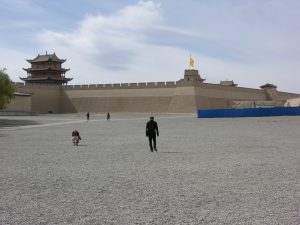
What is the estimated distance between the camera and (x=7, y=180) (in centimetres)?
787

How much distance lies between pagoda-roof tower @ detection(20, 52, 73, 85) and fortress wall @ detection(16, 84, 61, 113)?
142 inches

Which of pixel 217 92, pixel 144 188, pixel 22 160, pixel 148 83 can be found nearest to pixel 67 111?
pixel 148 83

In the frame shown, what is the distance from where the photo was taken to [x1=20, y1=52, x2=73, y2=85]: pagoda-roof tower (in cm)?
6775

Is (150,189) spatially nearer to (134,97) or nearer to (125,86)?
(134,97)

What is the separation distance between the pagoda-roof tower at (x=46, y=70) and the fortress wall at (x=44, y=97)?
11.8 feet

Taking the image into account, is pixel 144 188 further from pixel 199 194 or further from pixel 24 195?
pixel 24 195

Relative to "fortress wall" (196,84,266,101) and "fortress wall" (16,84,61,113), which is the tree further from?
"fortress wall" (196,84,266,101)

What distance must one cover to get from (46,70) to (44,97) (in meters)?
6.39

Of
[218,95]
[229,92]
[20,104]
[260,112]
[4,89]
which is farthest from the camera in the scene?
[229,92]

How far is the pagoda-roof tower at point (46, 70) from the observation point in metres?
67.8

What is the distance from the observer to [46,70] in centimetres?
6800

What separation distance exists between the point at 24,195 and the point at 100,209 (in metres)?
1.52

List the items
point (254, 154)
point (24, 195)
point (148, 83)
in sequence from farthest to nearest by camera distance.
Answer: point (148, 83), point (254, 154), point (24, 195)

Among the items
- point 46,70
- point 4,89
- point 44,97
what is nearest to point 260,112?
point 4,89
